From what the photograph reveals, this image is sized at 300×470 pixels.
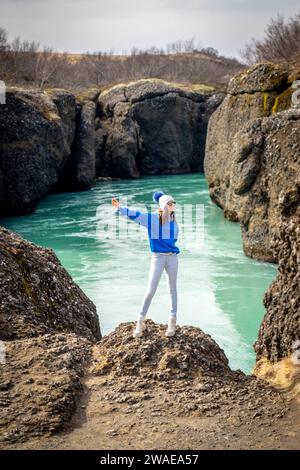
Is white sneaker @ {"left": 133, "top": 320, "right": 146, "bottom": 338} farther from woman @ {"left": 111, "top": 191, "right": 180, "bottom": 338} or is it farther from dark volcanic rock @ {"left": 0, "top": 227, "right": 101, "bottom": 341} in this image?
dark volcanic rock @ {"left": 0, "top": 227, "right": 101, "bottom": 341}

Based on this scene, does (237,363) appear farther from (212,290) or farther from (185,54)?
(185,54)

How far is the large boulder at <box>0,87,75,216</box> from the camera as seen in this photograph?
2595 centimetres

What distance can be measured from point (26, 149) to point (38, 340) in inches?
805

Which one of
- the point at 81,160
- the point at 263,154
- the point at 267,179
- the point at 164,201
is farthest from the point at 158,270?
the point at 81,160

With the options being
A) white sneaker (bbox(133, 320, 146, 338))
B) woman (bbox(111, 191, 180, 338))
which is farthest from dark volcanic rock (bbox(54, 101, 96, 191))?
white sneaker (bbox(133, 320, 146, 338))

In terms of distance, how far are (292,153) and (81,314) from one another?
8.33 metres

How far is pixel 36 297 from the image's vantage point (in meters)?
8.00

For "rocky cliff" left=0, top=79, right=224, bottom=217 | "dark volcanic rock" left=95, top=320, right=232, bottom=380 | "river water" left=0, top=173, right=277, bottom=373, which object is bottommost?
"river water" left=0, top=173, right=277, bottom=373

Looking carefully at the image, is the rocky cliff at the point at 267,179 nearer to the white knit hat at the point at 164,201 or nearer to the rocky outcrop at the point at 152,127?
the white knit hat at the point at 164,201

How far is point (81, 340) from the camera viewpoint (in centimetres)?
693

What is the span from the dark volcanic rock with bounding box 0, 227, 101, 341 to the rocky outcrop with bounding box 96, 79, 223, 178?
31848mm

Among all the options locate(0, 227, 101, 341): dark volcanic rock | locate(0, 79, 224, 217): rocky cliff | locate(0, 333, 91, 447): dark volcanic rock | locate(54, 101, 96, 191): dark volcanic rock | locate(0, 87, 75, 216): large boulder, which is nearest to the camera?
locate(0, 333, 91, 447): dark volcanic rock

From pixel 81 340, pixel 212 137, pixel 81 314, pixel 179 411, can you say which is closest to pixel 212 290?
pixel 81 314
